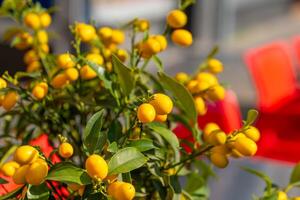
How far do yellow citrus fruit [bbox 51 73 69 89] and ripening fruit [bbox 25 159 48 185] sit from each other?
0.18m

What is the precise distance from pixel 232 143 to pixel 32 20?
354 millimetres

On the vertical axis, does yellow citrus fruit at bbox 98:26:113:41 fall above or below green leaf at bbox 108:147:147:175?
above

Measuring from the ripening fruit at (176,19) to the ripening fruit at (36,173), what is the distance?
0.31 meters

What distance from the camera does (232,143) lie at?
2.19 ft

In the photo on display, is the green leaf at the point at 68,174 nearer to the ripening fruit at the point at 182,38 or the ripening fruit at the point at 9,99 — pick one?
the ripening fruit at the point at 9,99

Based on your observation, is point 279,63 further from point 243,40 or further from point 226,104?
point 243,40

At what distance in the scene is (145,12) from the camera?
5555mm

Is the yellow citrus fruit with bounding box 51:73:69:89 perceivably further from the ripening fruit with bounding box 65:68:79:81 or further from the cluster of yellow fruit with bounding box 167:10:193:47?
the cluster of yellow fruit with bounding box 167:10:193:47

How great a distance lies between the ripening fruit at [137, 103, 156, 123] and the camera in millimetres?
587

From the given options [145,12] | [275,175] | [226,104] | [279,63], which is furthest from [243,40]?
[275,175]

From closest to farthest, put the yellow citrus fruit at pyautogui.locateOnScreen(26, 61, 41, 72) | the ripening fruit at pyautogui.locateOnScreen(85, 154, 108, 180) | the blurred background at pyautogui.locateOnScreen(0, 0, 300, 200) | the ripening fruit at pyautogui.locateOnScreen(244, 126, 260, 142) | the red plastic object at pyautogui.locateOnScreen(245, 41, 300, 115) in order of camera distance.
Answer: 1. the ripening fruit at pyautogui.locateOnScreen(85, 154, 108, 180)
2. the ripening fruit at pyautogui.locateOnScreen(244, 126, 260, 142)
3. the yellow citrus fruit at pyautogui.locateOnScreen(26, 61, 41, 72)
4. the red plastic object at pyautogui.locateOnScreen(245, 41, 300, 115)
5. the blurred background at pyautogui.locateOnScreen(0, 0, 300, 200)

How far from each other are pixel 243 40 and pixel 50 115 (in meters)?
5.65

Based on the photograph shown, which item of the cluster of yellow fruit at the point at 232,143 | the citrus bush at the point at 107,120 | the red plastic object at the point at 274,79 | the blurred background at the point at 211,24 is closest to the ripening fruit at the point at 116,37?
the citrus bush at the point at 107,120

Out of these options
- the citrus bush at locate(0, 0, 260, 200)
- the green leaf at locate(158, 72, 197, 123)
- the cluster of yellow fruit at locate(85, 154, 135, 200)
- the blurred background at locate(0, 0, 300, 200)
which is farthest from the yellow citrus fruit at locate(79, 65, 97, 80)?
the blurred background at locate(0, 0, 300, 200)
